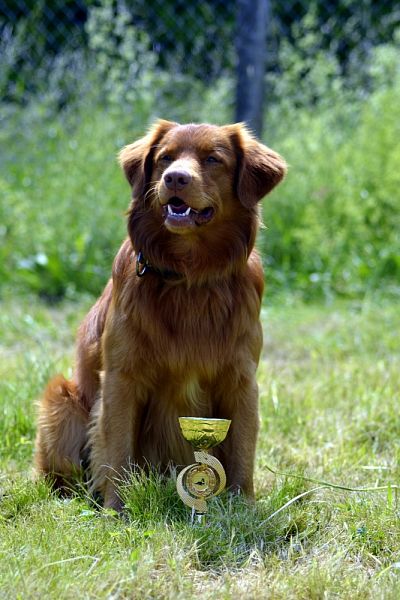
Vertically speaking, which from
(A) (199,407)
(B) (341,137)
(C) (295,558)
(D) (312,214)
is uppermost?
(B) (341,137)

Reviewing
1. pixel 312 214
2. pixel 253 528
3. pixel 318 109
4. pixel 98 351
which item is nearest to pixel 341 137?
pixel 318 109

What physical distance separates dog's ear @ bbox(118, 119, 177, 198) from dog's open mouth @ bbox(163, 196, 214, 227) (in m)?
0.20

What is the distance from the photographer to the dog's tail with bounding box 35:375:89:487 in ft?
11.0

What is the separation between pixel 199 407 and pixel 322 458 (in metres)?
0.70

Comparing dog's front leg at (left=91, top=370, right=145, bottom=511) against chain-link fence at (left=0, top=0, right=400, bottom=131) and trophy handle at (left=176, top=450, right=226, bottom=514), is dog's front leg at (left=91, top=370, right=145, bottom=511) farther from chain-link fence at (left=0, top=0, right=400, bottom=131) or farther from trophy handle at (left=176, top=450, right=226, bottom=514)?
chain-link fence at (left=0, top=0, right=400, bottom=131)

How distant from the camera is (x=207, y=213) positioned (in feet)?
10.3

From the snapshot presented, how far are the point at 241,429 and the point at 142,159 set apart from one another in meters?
1.10

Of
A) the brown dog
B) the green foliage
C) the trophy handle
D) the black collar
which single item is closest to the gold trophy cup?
the trophy handle

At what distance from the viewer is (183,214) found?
3.07 meters

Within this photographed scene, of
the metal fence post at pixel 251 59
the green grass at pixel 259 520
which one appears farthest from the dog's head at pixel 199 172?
the metal fence post at pixel 251 59

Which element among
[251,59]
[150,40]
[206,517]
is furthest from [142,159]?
[150,40]

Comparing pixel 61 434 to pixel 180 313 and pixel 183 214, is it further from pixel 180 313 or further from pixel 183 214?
pixel 183 214

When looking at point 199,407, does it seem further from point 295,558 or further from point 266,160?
point 266,160

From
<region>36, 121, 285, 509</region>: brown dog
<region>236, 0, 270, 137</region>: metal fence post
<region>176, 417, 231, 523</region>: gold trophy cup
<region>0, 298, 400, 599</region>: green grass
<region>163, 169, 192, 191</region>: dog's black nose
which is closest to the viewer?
<region>0, 298, 400, 599</region>: green grass
